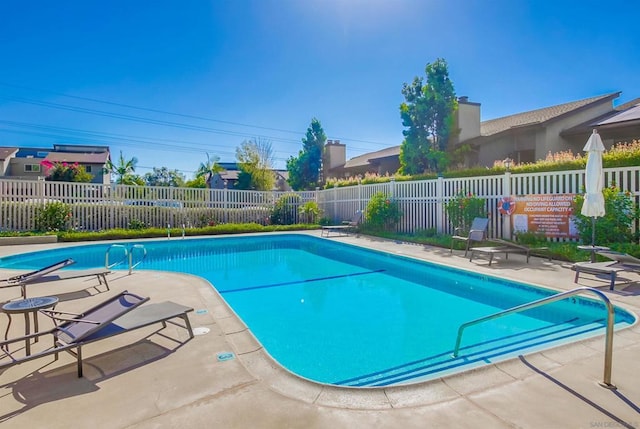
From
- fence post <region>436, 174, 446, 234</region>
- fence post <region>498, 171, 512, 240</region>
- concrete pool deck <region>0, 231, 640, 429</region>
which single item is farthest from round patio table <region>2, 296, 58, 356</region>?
fence post <region>436, 174, 446, 234</region>

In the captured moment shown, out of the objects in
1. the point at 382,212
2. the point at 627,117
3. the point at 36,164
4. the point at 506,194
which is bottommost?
the point at 382,212

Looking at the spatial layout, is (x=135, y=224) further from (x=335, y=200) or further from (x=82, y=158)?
(x=82, y=158)

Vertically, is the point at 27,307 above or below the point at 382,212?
below

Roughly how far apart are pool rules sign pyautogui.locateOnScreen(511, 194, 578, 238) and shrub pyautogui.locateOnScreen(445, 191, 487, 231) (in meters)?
0.86

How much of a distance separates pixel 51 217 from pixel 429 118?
15.9 meters

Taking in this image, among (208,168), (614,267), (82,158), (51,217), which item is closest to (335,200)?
Answer: (51,217)

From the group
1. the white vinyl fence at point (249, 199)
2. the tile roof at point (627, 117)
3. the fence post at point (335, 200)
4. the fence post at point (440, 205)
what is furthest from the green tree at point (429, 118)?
the tile roof at point (627, 117)

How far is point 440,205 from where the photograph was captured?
1091 cm

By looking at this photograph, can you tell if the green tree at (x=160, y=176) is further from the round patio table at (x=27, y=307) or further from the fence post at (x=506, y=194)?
the round patio table at (x=27, y=307)

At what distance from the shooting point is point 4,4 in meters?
9.12

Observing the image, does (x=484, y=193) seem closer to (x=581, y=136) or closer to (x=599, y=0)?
(x=599, y=0)

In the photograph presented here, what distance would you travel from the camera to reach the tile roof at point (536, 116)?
13.8m

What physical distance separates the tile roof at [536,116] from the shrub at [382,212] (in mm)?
6425

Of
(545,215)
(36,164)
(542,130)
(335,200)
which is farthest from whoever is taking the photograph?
(36,164)
